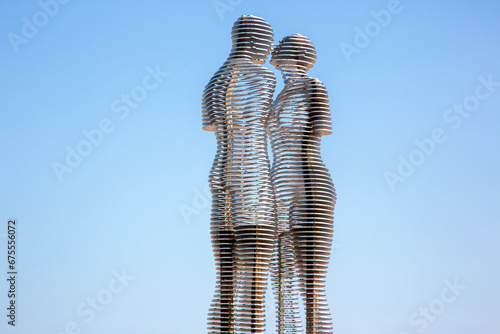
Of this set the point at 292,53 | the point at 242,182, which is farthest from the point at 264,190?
the point at 292,53

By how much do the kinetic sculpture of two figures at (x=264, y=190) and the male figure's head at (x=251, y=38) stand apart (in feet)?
0.09

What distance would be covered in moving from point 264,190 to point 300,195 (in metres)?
1.03

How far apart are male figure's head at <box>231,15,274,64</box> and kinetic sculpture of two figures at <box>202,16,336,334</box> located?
0.09 ft

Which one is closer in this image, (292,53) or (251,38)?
→ (251,38)

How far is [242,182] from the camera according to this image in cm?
2647

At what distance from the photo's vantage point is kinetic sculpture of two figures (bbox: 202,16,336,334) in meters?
26.2

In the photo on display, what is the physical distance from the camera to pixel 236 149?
87.7ft

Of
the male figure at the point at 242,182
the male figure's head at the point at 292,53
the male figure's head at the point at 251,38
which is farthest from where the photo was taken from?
the male figure's head at the point at 292,53

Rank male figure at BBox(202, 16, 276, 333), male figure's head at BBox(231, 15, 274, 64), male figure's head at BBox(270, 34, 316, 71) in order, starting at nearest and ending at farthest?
male figure at BBox(202, 16, 276, 333) < male figure's head at BBox(231, 15, 274, 64) < male figure's head at BBox(270, 34, 316, 71)

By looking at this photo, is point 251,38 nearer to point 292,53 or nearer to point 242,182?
point 292,53

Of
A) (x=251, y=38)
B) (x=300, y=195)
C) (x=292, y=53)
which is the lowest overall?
(x=300, y=195)

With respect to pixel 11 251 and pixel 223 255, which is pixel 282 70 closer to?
pixel 223 255

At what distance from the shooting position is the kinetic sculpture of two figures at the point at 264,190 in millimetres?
26203

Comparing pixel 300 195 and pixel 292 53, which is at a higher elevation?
pixel 292 53
